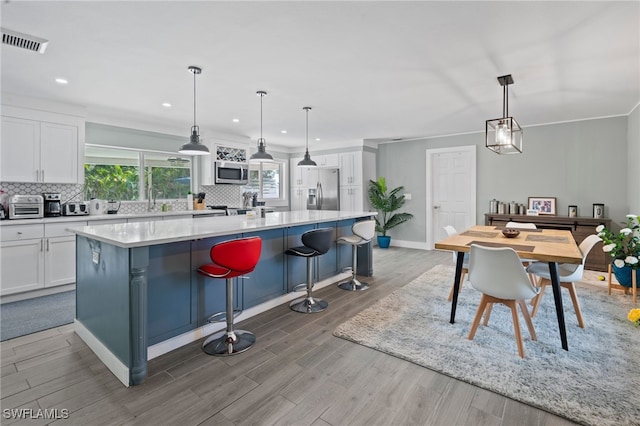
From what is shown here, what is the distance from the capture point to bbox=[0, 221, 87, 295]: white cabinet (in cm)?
356

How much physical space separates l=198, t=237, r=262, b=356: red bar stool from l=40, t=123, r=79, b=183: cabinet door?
10.2 feet

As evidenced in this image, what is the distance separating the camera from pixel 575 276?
2734 mm

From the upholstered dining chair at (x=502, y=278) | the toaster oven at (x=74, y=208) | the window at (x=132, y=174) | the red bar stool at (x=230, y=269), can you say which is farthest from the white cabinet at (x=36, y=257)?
the upholstered dining chair at (x=502, y=278)

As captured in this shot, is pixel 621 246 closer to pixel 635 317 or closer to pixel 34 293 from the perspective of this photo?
pixel 635 317

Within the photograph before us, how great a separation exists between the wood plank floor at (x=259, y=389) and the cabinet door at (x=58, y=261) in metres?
1.48

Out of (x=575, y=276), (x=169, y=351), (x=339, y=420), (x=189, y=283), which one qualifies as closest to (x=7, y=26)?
(x=189, y=283)

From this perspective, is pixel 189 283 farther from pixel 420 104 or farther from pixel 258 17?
pixel 420 104

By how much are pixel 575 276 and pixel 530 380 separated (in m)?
1.23

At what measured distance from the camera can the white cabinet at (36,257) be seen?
3562mm

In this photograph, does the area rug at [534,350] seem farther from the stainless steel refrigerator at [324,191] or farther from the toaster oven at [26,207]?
the toaster oven at [26,207]

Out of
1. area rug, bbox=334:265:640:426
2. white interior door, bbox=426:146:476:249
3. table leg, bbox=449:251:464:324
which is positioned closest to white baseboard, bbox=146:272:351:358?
area rug, bbox=334:265:640:426

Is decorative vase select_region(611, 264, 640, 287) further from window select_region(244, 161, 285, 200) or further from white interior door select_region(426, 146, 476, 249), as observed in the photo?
window select_region(244, 161, 285, 200)

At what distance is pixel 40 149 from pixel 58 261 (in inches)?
56.4

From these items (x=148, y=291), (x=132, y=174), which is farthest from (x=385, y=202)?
(x=148, y=291)
